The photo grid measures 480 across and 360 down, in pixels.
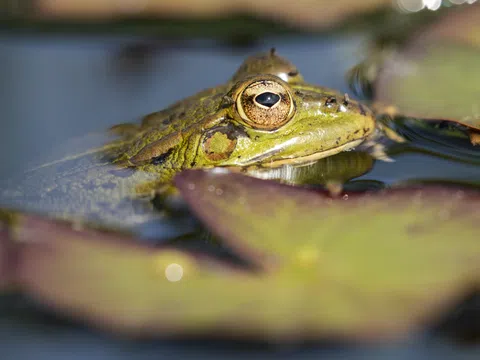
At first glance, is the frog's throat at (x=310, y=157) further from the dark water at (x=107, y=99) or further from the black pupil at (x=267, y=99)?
Answer: the black pupil at (x=267, y=99)

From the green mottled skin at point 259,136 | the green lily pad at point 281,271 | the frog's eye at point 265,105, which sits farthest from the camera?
the green mottled skin at point 259,136

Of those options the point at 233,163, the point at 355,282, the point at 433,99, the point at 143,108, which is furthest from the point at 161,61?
the point at 355,282

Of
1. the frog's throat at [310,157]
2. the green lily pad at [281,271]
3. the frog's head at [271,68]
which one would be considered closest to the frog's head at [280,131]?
the frog's throat at [310,157]

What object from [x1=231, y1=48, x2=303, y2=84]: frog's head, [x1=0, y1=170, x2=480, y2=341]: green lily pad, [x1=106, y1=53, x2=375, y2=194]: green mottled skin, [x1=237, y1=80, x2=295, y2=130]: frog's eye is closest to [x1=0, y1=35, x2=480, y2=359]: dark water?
[x1=0, y1=170, x2=480, y2=341]: green lily pad

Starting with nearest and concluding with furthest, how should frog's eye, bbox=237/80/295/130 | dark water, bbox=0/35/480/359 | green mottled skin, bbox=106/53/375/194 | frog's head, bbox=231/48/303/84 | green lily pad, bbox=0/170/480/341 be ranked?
green lily pad, bbox=0/170/480/341 → dark water, bbox=0/35/480/359 → frog's eye, bbox=237/80/295/130 → green mottled skin, bbox=106/53/375/194 → frog's head, bbox=231/48/303/84

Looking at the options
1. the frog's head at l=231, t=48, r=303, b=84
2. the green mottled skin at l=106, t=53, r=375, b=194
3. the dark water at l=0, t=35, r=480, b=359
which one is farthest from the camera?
the frog's head at l=231, t=48, r=303, b=84

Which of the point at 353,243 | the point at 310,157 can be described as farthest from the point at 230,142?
the point at 353,243

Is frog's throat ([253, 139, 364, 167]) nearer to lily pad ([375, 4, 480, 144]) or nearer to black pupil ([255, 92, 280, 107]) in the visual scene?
black pupil ([255, 92, 280, 107])

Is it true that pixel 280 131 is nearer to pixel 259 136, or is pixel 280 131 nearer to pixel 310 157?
pixel 259 136
